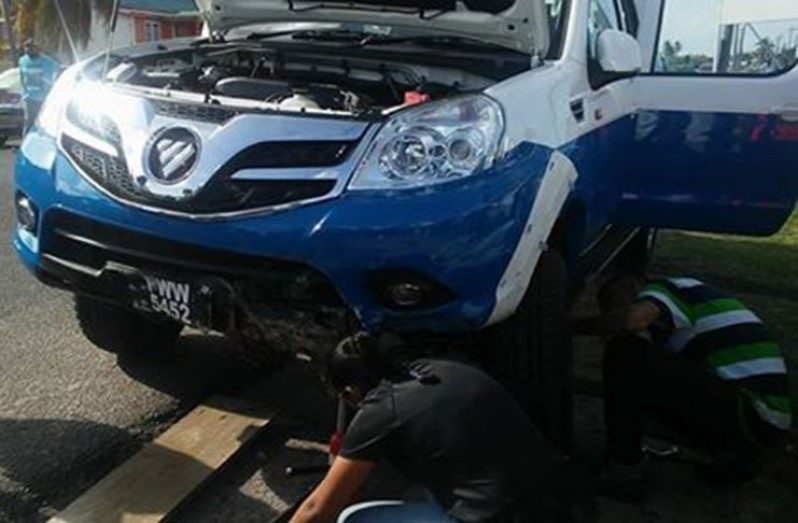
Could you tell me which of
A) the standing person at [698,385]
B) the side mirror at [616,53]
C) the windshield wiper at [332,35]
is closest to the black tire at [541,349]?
the standing person at [698,385]

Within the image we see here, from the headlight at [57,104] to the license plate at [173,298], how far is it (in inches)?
29.0

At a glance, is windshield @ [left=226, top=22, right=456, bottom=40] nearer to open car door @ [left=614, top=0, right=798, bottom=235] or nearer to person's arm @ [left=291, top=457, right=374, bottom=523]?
open car door @ [left=614, top=0, right=798, bottom=235]

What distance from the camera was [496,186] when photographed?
106 inches

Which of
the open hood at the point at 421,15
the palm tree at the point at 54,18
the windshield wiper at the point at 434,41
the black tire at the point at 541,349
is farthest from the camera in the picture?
the palm tree at the point at 54,18

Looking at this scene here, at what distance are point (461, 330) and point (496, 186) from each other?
1.44ft

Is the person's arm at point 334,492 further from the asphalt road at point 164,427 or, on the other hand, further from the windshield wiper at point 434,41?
the windshield wiper at point 434,41

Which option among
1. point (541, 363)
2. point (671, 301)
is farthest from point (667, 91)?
point (541, 363)

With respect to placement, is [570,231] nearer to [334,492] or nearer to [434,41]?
[434,41]

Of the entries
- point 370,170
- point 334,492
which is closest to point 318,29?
point 370,170

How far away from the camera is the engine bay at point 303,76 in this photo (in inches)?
124

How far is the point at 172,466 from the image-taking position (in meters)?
3.16

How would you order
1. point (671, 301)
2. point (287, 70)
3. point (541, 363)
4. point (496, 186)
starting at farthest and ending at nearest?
point (287, 70) → point (671, 301) → point (541, 363) → point (496, 186)

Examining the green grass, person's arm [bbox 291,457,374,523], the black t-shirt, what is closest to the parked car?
the green grass

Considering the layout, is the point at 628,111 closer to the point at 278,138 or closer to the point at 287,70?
the point at 287,70
